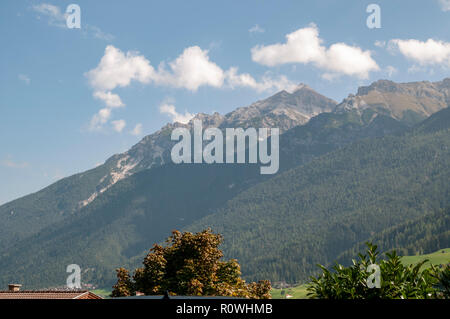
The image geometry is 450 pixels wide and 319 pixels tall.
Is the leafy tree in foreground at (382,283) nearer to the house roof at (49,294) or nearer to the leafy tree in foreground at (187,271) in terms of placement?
the leafy tree in foreground at (187,271)

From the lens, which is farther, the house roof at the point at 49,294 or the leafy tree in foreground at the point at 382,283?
the house roof at the point at 49,294

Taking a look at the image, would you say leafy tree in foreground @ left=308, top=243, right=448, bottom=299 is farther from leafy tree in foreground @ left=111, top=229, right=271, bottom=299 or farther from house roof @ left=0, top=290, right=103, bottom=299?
house roof @ left=0, top=290, right=103, bottom=299

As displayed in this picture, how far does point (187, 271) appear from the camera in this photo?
139 ft

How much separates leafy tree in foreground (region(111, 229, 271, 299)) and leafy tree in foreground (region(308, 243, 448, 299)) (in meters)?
27.2

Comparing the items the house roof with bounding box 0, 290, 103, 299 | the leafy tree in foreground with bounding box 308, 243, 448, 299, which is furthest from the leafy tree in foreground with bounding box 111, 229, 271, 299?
the leafy tree in foreground with bounding box 308, 243, 448, 299

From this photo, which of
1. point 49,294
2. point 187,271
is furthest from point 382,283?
point 49,294

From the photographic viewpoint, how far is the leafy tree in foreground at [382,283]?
13.4m

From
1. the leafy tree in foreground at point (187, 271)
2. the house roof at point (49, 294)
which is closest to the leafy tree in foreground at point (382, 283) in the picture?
the leafy tree in foreground at point (187, 271)

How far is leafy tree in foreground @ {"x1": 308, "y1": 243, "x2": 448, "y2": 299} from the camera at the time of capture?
13.4 meters

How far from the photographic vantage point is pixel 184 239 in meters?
44.4

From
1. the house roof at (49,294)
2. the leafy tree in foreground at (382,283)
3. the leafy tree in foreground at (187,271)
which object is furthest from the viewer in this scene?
the house roof at (49,294)

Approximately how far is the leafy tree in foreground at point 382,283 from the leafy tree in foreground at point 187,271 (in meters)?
27.2
